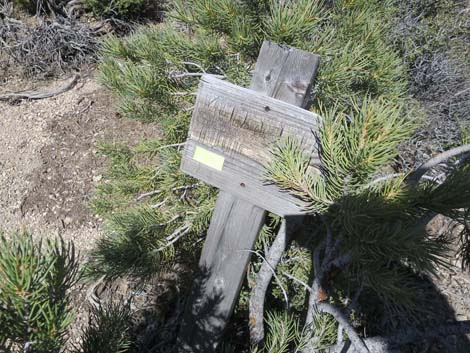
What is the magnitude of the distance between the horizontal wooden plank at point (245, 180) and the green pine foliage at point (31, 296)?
40 centimetres

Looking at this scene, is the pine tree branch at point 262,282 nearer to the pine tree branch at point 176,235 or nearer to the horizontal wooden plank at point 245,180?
the horizontal wooden plank at point 245,180

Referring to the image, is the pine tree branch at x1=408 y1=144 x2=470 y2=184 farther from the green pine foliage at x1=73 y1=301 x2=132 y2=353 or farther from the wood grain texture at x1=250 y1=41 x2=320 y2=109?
the green pine foliage at x1=73 y1=301 x2=132 y2=353

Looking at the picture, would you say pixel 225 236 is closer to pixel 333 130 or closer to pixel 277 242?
pixel 277 242

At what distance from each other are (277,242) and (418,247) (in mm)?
472

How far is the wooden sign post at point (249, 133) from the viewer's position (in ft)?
2.42

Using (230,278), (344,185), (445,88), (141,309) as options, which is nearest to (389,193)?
(344,185)

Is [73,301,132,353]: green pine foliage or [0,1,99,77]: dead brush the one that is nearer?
[73,301,132,353]: green pine foliage

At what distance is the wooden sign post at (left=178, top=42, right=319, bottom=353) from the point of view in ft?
2.42

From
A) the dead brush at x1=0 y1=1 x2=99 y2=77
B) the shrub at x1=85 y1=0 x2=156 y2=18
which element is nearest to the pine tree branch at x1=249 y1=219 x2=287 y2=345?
the dead brush at x1=0 y1=1 x2=99 y2=77

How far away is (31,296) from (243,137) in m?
0.49

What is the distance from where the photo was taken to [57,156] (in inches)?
112

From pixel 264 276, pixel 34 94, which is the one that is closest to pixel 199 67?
pixel 264 276

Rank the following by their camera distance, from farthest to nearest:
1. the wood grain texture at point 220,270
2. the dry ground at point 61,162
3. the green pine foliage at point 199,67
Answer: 1. the dry ground at point 61,162
2. the green pine foliage at point 199,67
3. the wood grain texture at point 220,270

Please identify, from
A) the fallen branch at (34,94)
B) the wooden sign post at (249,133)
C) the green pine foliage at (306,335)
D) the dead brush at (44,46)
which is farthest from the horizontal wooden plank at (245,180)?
the dead brush at (44,46)
